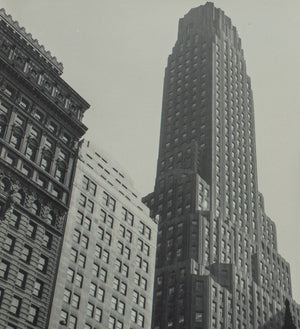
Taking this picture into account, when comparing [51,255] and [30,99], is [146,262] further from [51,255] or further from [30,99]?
[30,99]

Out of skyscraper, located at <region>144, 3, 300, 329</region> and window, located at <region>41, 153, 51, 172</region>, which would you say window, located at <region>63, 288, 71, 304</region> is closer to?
window, located at <region>41, 153, 51, 172</region>

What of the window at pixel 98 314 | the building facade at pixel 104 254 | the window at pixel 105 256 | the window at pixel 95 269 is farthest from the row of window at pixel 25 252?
the window at pixel 105 256

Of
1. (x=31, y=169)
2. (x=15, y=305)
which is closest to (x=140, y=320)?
(x=15, y=305)

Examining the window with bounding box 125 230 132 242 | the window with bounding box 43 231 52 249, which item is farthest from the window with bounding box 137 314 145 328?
the window with bounding box 43 231 52 249

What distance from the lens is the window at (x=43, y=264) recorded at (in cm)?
7281

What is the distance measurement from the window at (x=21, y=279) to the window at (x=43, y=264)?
2.73 m

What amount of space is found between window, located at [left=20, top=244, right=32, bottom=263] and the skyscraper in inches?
2281

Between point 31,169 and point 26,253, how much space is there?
1113cm

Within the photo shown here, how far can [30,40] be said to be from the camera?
299ft

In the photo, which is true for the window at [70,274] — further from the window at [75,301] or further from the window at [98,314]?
the window at [98,314]

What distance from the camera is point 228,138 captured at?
169000 mm

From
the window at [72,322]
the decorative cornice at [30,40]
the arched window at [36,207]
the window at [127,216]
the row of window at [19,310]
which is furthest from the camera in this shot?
the window at [127,216]

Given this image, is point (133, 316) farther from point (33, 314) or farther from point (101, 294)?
point (33, 314)

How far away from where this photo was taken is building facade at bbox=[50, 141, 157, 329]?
78625 mm
